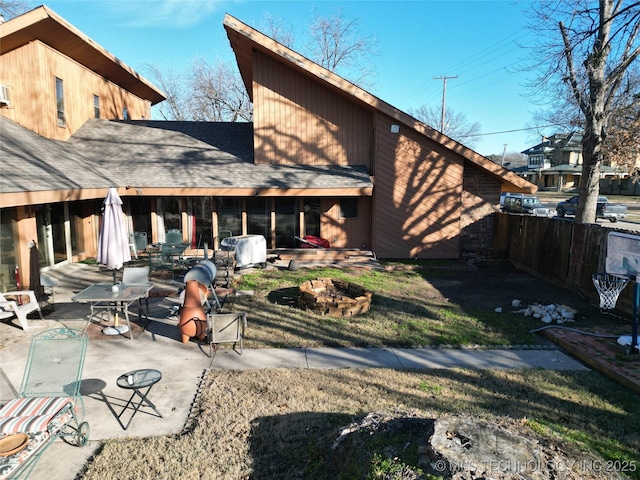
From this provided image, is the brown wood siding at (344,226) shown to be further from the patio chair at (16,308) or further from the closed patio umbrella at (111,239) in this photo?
the patio chair at (16,308)

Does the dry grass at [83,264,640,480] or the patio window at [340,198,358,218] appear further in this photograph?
the patio window at [340,198,358,218]

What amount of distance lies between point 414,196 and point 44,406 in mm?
13214

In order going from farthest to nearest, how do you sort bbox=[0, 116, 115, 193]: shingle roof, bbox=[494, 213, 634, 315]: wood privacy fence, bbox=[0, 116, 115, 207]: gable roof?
bbox=[494, 213, 634, 315]: wood privacy fence, bbox=[0, 116, 115, 193]: shingle roof, bbox=[0, 116, 115, 207]: gable roof

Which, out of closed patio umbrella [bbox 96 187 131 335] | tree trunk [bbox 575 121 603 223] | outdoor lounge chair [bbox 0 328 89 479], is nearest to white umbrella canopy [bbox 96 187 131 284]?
closed patio umbrella [bbox 96 187 131 335]

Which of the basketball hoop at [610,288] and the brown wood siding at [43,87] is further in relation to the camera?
the brown wood siding at [43,87]

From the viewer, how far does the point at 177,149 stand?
16.6 meters

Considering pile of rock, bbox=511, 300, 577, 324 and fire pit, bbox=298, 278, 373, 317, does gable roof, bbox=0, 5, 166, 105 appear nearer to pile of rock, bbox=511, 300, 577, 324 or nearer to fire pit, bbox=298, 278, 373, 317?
fire pit, bbox=298, 278, 373, 317

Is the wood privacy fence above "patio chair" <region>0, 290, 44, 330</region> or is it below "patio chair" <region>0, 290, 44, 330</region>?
above

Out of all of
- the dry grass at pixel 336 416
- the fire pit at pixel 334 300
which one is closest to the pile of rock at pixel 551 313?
the dry grass at pixel 336 416

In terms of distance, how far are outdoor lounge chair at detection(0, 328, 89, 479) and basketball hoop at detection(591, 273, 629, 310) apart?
1000 cm

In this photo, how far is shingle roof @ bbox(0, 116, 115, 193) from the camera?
9.17 metres

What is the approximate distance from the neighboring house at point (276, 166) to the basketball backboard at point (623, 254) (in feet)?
19.4

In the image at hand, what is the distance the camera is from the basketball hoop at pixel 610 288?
882 cm

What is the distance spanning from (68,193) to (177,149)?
6584 mm
